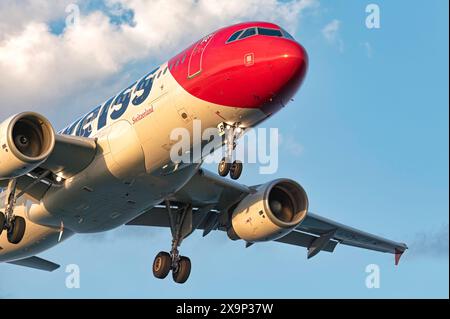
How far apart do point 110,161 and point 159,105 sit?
240 centimetres

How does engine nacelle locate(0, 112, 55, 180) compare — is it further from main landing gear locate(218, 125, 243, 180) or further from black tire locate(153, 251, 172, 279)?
black tire locate(153, 251, 172, 279)

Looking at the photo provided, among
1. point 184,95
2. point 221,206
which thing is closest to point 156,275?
point 221,206

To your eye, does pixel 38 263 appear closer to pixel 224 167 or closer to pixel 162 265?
pixel 162 265

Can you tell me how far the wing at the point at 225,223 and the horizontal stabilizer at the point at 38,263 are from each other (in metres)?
4.03

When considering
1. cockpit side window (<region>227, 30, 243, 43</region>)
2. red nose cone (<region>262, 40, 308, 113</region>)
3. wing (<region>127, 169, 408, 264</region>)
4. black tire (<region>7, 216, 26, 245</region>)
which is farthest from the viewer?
wing (<region>127, 169, 408, 264</region>)

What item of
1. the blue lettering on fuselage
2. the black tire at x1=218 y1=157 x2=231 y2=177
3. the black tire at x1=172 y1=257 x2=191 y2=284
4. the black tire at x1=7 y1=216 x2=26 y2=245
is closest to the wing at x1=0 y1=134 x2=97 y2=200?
the blue lettering on fuselage

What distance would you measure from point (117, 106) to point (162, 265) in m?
7.14

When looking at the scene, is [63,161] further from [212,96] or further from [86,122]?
[212,96]

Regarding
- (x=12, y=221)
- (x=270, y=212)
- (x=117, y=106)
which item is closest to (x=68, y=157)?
(x=117, y=106)

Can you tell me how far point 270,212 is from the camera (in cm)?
3238

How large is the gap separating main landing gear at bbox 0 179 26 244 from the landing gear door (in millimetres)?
7403

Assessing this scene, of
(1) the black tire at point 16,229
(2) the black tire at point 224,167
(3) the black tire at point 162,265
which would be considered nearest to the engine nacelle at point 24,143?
(1) the black tire at point 16,229

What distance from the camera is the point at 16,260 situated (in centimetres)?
3616

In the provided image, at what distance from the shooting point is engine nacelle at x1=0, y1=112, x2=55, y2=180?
26.1 metres
